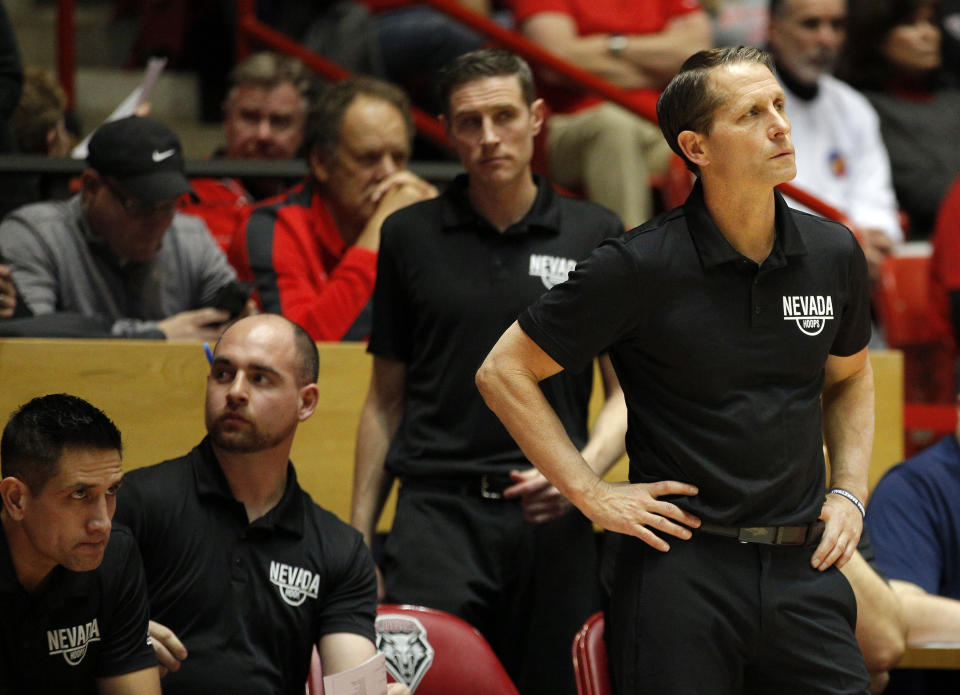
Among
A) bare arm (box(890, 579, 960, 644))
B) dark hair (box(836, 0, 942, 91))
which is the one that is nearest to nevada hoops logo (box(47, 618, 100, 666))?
bare arm (box(890, 579, 960, 644))

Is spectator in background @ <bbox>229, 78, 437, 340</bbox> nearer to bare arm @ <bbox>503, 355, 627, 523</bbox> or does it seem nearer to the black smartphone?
the black smartphone

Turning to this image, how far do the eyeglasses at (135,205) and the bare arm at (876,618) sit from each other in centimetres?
208

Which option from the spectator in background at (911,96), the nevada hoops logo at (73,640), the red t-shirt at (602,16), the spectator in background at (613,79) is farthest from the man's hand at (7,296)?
the spectator in background at (911,96)

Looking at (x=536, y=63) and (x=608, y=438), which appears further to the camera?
(x=536, y=63)

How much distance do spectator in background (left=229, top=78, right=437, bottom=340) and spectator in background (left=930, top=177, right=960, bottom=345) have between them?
6.32 ft

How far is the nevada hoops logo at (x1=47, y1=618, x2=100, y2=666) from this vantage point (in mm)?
2428

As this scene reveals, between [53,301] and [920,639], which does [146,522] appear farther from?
[920,639]

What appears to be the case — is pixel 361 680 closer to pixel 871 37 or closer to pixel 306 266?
pixel 306 266

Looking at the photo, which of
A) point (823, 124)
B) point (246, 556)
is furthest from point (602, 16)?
point (246, 556)

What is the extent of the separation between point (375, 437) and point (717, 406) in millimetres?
1163

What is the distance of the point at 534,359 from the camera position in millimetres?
2385

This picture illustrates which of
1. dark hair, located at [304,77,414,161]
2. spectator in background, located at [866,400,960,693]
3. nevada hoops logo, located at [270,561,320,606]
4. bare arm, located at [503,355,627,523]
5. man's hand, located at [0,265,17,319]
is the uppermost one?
dark hair, located at [304,77,414,161]

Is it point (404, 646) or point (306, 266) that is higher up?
point (306, 266)

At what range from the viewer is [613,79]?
539 centimetres
